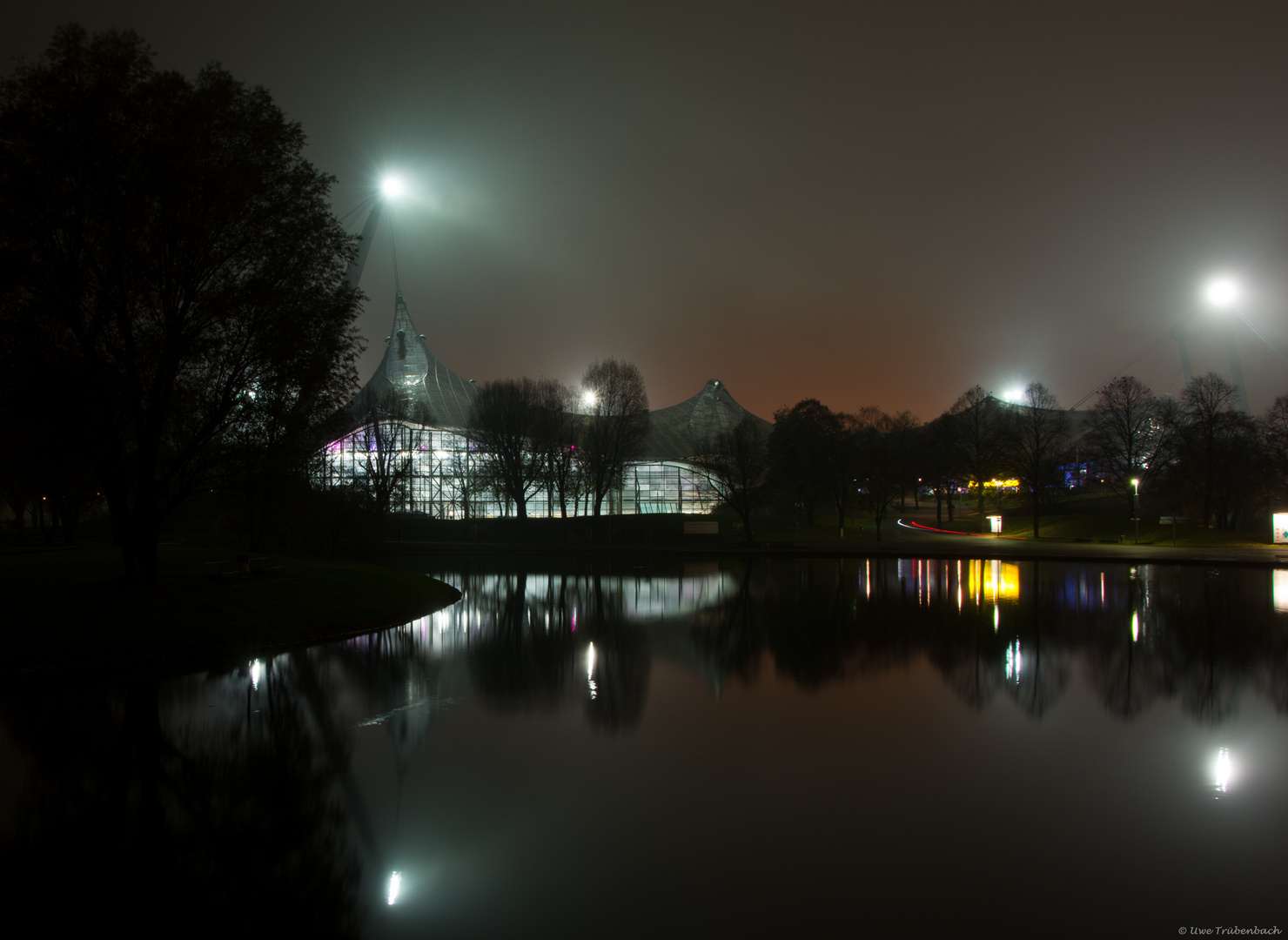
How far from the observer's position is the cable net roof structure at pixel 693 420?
269 ft

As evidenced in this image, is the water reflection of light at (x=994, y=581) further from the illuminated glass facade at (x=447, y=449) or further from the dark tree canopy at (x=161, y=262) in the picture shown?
the illuminated glass facade at (x=447, y=449)

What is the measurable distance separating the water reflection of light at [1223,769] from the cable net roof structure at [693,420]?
234ft

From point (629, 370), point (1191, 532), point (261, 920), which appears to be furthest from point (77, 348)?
point (1191, 532)

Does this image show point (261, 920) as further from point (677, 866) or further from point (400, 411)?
point (400, 411)

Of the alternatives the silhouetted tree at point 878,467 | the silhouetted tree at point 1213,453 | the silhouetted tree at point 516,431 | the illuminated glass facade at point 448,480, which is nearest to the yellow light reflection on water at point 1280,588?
the silhouetted tree at point 878,467

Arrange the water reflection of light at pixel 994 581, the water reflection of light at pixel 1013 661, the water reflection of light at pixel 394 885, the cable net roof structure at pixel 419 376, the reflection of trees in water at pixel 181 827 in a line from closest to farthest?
the reflection of trees in water at pixel 181 827 < the water reflection of light at pixel 394 885 < the water reflection of light at pixel 1013 661 < the water reflection of light at pixel 994 581 < the cable net roof structure at pixel 419 376

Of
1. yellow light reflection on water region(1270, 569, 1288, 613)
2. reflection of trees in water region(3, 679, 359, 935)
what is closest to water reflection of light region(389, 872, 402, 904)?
reflection of trees in water region(3, 679, 359, 935)

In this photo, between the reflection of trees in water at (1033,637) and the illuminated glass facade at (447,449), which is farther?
the illuminated glass facade at (447,449)

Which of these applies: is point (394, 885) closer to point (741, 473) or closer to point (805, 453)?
point (741, 473)

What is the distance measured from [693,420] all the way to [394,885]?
272ft

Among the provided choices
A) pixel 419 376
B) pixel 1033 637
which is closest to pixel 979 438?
pixel 419 376

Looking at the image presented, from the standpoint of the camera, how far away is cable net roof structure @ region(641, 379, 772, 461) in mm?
81938

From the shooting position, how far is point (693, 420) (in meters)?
86.8

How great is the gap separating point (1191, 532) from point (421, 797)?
5125cm
